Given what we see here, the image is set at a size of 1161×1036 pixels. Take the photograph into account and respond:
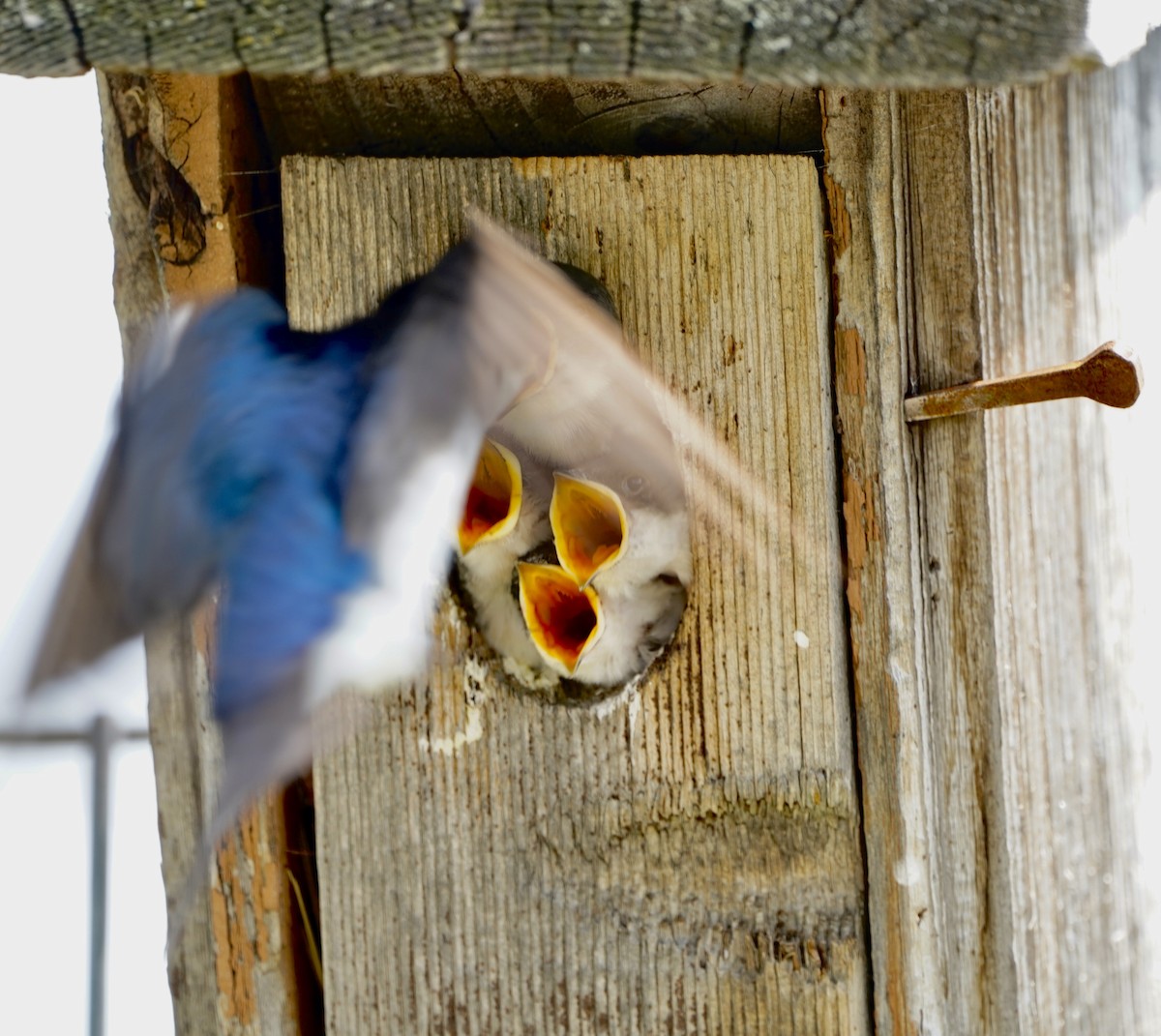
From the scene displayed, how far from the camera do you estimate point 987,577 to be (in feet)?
3.61

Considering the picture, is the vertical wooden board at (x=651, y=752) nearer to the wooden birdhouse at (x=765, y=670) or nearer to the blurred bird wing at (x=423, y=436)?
the wooden birdhouse at (x=765, y=670)

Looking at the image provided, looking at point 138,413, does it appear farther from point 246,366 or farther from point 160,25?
point 160,25

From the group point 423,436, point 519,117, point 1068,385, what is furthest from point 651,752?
point 519,117

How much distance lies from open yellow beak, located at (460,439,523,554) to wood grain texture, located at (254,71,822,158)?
0.29 metres

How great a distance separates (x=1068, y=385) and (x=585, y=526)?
0.58m

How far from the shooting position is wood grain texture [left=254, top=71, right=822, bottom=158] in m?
1.30

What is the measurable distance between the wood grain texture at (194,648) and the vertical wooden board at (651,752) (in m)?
0.06

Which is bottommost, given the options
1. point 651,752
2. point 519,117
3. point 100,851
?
point 100,851

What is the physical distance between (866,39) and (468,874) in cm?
78

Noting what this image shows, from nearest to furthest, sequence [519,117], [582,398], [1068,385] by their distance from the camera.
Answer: [1068,385] < [519,117] < [582,398]

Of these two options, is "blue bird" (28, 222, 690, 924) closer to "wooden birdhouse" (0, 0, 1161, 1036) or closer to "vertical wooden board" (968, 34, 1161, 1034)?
"wooden birdhouse" (0, 0, 1161, 1036)

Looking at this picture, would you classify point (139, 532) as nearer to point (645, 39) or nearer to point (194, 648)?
point (194, 648)

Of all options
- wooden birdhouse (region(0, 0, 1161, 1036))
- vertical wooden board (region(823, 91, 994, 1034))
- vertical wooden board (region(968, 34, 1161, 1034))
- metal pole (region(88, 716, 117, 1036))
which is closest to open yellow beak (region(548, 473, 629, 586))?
wooden birdhouse (region(0, 0, 1161, 1036))

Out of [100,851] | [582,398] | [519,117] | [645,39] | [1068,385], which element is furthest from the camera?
[100,851]
